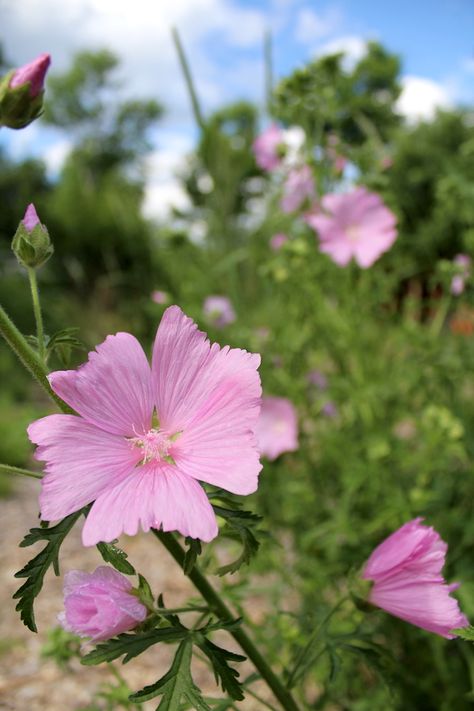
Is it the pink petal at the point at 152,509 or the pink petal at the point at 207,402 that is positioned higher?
Answer: the pink petal at the point at 207,402

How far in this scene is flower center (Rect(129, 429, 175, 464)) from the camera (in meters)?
0.63

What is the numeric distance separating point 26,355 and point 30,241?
116 mm

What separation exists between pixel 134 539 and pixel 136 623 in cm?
245

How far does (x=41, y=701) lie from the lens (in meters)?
1.79

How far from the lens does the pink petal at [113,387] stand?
61 cm

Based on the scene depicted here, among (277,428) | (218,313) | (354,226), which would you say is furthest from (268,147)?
(277,428)

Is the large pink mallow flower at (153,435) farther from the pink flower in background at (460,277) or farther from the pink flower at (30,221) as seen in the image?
the pink flower in background at (460,277)

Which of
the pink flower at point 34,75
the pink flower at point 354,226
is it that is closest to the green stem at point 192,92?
the pink flower at point 354,226

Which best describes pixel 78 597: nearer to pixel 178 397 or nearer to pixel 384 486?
pixel 178 397

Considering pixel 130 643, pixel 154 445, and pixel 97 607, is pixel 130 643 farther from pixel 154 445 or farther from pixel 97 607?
pixel 154 445

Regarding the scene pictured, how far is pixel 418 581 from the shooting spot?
754 millimetres

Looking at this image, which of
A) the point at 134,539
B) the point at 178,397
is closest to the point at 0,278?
the point at 134,539

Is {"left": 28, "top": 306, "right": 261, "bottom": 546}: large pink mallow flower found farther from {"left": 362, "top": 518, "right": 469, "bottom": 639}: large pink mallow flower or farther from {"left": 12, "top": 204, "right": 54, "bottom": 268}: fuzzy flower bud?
{"left": 362, "top": 518, "right": 469, "bottom": 639}: large pink mallow flower

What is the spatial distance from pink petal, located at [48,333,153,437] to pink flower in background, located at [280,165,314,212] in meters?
1.37
